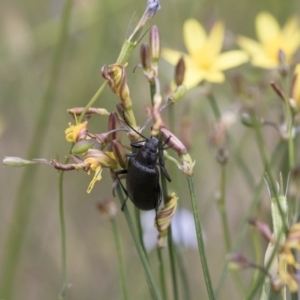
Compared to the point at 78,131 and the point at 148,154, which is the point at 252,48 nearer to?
the point at 148,154

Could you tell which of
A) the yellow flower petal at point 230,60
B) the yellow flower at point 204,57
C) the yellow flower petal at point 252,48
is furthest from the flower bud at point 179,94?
the yellow flower petal at point 252,48

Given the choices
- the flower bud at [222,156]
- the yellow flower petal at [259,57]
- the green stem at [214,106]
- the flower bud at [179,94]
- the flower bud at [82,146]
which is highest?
the yellow flower petal at [259,57]

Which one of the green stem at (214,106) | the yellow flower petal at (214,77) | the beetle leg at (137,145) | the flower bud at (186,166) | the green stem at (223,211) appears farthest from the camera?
the yellow flower petal at (214,77)

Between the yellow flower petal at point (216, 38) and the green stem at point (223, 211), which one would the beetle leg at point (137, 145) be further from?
the yellow flower petal at point (216, 38)

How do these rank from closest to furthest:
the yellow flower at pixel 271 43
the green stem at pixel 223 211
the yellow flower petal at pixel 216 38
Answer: the green stem at pixel 223 211 → the yellow flower at pixel 271 43 → the yellow flower petal at pixel 216 38

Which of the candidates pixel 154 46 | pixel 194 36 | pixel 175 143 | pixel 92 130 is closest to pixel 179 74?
pixel 154 46

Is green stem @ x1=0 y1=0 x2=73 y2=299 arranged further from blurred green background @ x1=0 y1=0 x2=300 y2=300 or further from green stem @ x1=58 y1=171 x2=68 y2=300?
blurred green background @ x1=0 y1=0 x2=300 y2=300

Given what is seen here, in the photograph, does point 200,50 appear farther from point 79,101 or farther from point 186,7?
point 79,101

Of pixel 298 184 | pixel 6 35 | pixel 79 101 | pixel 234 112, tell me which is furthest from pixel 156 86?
pixel 6 35
